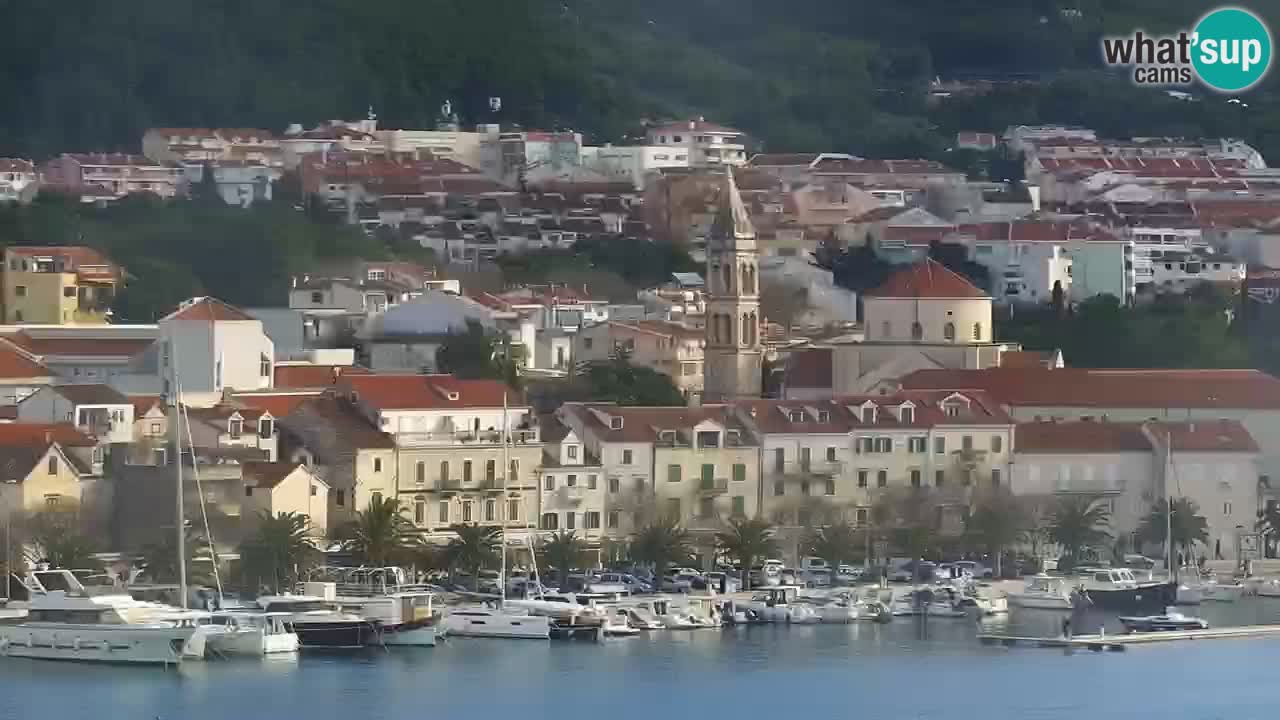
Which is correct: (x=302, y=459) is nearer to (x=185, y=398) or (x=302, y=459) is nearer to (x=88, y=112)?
(x=185, y=398)

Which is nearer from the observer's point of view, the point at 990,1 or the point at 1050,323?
the point at 1050,323

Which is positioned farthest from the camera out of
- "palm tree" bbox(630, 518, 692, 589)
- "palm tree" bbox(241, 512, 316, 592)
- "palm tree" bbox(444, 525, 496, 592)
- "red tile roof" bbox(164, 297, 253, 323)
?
"red tile roof" bbox(164, 297, 253, 323)

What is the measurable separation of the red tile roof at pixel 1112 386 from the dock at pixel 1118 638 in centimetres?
714

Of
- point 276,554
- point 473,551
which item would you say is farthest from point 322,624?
point 473,551

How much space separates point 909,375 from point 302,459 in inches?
338

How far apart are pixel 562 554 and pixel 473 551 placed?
954 mm

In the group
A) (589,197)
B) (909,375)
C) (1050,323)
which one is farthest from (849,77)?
(909,375)

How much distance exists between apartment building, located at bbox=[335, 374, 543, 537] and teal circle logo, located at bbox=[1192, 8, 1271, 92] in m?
24.7

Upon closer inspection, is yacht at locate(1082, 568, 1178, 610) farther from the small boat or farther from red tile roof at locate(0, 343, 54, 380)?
red tile roof at locate(0, 343, 54, 380)

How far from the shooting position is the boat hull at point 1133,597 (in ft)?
→ 119

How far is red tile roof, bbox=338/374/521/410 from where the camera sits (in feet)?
122

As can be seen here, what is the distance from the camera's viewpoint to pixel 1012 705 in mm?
29891

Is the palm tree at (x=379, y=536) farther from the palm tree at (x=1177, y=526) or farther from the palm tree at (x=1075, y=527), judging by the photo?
the palm tree at (x=1177, y=526)

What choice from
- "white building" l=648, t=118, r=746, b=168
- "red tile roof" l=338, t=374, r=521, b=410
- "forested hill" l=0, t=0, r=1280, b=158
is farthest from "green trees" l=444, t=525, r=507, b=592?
"white building" l=648, t=118, r=746, b=168
